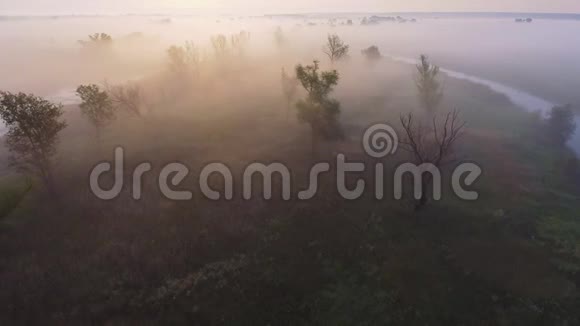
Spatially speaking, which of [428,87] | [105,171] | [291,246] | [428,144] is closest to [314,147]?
[428,144]

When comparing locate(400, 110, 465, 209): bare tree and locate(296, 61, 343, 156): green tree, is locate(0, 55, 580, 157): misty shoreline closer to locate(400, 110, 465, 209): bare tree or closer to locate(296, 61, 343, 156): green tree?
locate(400, 110, 465, 209): bare tree

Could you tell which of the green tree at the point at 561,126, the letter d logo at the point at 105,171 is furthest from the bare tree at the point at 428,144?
the letter d logo at the point at 105,171

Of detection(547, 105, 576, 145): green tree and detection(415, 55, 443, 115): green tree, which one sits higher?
detection(415, 55, 443, 115): green tree

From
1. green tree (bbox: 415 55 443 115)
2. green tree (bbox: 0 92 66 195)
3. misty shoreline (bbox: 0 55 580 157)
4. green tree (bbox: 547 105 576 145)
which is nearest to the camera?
green tree (bbox: 0 92 66 195)

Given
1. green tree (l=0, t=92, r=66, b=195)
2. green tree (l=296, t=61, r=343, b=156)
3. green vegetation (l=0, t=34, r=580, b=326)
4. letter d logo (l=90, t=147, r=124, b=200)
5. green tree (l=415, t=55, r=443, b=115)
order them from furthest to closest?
1. green tree (l=415, t=55, r=443, b=115)
2. green tree (l=296, t=61, r=343, b=156)
3. letter d logo (l=90, t=147, r=124, b=200)
4. green tree (l=0, t=92, r=66, b=195)
5. green vegetation (l=0, t=34, r=580, b=326)

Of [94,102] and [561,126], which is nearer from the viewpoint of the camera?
[94,102]

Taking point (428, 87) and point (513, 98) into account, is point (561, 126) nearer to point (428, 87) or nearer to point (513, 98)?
point (428, 87)

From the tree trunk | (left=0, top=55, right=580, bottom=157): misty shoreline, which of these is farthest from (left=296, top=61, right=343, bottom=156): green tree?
(left=0, top=55, right=580, bottom=157): misty shoreline

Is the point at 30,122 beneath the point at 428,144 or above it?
above
